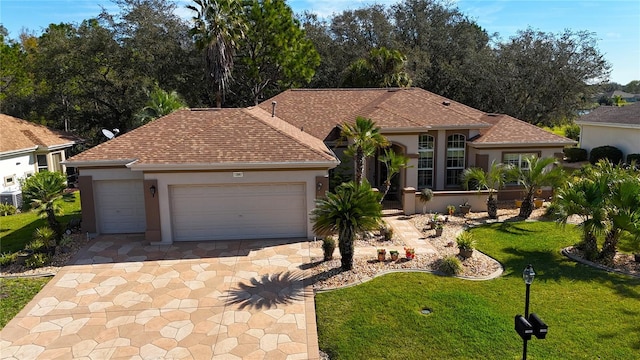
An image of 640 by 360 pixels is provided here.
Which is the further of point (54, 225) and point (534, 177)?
point (534, 177)

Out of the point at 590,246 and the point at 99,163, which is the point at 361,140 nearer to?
the point at 590,246

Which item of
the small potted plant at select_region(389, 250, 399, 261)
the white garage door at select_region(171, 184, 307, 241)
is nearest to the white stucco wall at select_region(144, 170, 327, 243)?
the white garage door at select_region(171, 184, 307, 241)

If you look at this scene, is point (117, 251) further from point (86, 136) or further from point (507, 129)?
point (86, 136)

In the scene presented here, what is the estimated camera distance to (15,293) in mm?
11875

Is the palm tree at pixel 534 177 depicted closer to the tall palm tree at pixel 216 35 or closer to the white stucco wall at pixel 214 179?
the white stucco wall at pixel 214 179

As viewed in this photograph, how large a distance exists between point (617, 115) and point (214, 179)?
107 feet

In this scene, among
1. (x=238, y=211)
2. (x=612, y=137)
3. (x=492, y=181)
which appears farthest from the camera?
(x=612, y=137)

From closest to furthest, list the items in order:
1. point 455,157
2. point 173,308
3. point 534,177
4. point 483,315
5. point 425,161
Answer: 1. point 483,315
2. point 173,308
3. point 534,177
4. point 425,161
5. point 455,157

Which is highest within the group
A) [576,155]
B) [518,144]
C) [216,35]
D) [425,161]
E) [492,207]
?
[216,35]

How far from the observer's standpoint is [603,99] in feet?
343

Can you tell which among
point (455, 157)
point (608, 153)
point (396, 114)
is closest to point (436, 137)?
point (455, 157)

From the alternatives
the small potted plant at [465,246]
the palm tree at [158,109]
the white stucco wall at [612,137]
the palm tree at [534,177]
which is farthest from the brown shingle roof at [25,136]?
the white stucco wall at [612,137]

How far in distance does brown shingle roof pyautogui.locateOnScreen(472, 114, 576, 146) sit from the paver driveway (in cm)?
1239

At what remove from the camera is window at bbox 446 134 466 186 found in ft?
73.6
